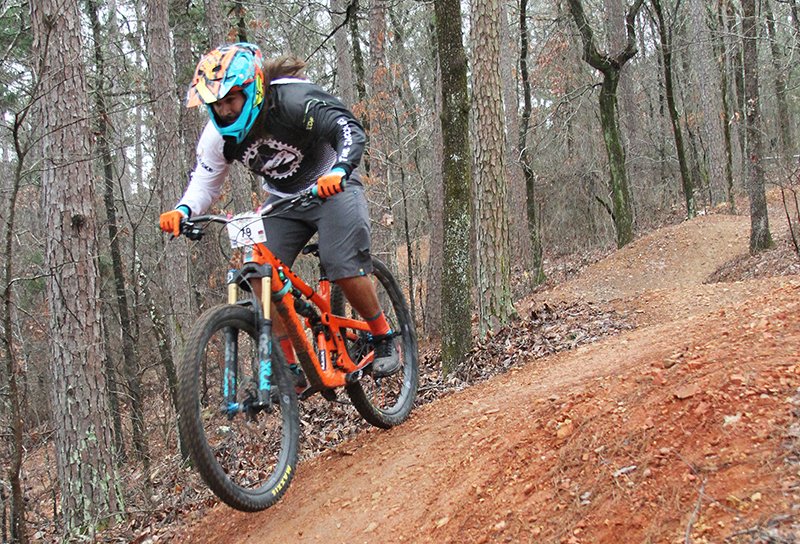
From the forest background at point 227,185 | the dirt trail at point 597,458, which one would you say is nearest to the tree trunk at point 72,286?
the forest background at point 227,185

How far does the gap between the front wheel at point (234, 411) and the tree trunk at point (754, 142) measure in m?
10.3

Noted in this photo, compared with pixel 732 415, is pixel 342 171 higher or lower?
higher

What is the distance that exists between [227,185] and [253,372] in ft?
43.2

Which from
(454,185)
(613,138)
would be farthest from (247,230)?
(613,138)

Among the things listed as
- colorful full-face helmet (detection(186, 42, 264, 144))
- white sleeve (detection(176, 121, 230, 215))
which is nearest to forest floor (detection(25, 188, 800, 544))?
white sleeve (detection(176, 121, 230, 215))

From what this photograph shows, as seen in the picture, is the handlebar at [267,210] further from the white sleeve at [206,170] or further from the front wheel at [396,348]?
the front wheel at [396,348]

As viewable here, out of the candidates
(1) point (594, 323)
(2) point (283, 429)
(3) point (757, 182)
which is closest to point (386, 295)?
(2) point (283, 429)

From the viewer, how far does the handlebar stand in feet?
13.2

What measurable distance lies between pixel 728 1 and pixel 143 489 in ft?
78.0

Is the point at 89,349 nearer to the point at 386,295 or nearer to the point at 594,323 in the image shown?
the point at 386,295

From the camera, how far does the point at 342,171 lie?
4.03m

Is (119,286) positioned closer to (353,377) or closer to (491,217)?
(491,217)

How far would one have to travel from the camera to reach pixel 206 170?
4461mm

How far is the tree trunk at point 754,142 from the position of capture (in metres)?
11.3
